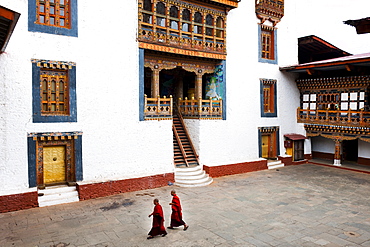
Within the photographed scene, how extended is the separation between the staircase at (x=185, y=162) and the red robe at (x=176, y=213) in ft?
15.7

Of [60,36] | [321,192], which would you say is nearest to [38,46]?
[60,36]

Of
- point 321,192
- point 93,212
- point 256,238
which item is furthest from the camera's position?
point 321,192

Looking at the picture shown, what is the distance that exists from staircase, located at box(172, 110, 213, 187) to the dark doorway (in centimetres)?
1018

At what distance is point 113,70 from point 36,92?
300 cm

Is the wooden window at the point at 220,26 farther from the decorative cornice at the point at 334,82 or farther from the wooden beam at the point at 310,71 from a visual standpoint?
the decorative cornice at the point at 334,82

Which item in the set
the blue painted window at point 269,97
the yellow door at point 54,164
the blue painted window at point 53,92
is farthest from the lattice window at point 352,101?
the yellow door at point 54,164

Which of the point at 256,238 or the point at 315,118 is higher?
the point at 315,118

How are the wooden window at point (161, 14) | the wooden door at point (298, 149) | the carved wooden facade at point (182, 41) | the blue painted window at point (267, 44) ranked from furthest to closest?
the wooden door at point (298, 149) → the blue painted window at point (267, 44) → the wooden window at point (161, 14) → the carved wooden facade at point (182, 41)

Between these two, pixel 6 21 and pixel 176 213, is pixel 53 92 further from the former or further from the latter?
pixel 176 213

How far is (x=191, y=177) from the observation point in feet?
43.7

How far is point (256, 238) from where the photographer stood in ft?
24.6

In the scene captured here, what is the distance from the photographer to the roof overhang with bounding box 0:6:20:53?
660 cm

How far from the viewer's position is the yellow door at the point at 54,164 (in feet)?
36.3

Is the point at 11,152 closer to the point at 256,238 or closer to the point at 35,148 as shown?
the point at 35,148
